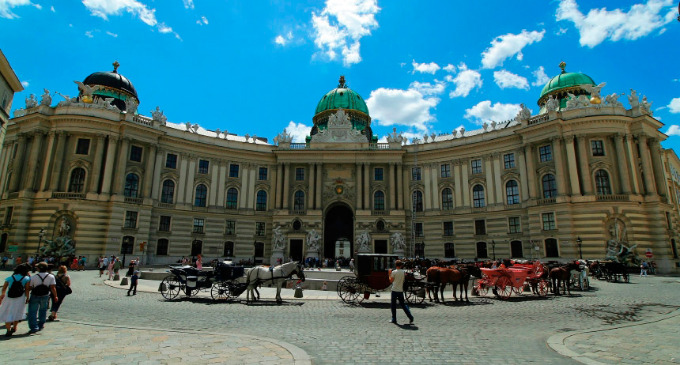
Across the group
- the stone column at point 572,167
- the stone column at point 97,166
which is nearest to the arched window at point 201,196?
the stone column at point 97,166

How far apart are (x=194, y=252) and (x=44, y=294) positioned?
124 feet

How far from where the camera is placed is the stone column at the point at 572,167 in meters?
38.3

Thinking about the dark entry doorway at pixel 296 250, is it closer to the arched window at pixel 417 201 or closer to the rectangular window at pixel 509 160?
the arched window at pixel 417 201

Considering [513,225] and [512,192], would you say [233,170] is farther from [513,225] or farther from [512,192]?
[513,225]

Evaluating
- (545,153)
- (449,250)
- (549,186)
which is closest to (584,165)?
(549,186)

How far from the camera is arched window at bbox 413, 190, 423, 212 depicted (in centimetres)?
4928

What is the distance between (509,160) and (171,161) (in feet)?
139

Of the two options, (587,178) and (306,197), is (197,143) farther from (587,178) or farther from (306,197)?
(587,178)

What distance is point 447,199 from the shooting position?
48156mm

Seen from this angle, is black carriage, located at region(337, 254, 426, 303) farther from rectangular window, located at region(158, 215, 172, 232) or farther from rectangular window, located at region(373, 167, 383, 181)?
rectangular window, located at region(158, 215, 172, 232)

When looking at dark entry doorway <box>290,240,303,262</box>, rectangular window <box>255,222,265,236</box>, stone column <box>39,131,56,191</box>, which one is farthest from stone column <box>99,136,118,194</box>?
dark entry doorway <box>290,240,303,262</box>

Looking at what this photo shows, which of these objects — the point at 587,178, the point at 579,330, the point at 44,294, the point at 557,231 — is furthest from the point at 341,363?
the point at 587,178

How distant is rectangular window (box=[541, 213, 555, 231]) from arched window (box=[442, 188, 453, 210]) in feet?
37.1

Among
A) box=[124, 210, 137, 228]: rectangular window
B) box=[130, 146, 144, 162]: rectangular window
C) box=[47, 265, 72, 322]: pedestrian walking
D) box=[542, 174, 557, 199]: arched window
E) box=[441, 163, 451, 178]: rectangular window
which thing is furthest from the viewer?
box=[441, 163, 451, 178]: rectangular window
